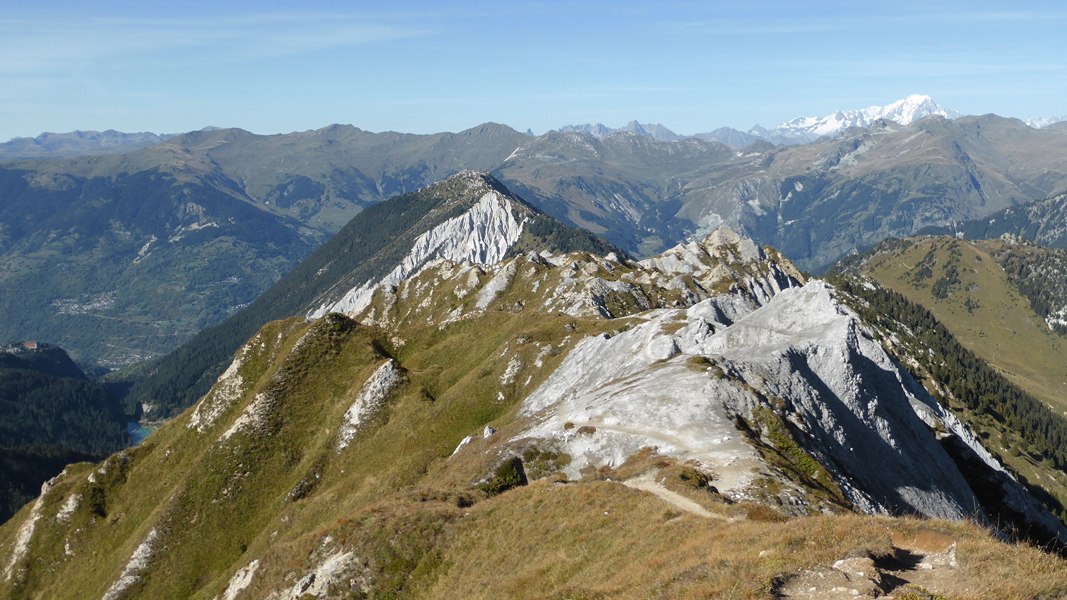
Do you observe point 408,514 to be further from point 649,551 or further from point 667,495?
point 649,551

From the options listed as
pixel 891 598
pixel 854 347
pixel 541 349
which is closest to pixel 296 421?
pixel 541 349

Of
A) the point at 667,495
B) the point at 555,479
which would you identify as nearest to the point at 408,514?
the point at 555,479

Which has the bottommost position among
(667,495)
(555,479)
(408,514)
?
(408,514)

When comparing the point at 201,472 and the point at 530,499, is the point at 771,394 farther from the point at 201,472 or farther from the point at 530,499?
the point at 201,472

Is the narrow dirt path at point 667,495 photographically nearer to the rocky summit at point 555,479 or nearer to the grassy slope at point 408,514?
the rocky summit at point 555,479

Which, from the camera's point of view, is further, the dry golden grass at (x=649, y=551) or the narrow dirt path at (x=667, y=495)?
the narrow dirt path at (x=667, y=495)

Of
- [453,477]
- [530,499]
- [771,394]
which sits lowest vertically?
[453,477]

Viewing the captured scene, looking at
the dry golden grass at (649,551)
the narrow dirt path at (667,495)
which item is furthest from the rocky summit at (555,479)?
the narrow dirt path at (667,495)

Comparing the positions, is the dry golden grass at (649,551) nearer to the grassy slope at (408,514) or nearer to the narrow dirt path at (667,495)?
the grassy slope at (408,514)

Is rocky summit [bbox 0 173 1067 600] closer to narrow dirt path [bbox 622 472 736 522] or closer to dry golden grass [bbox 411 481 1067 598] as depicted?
dry golden grass [bbox 411 481 1067 598]

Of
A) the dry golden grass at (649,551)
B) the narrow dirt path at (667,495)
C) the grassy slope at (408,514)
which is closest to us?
the dry golden grass at (649,551)

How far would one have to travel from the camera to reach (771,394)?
64188 millimetres

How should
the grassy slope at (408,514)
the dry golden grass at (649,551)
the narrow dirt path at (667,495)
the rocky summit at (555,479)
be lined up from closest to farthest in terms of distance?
the dry golden grass at (649,551) → the grassy slope at (408,514) → the rocky summit at (555,479) → the narrow dirt path at (667,495)

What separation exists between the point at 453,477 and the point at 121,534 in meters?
78.6
